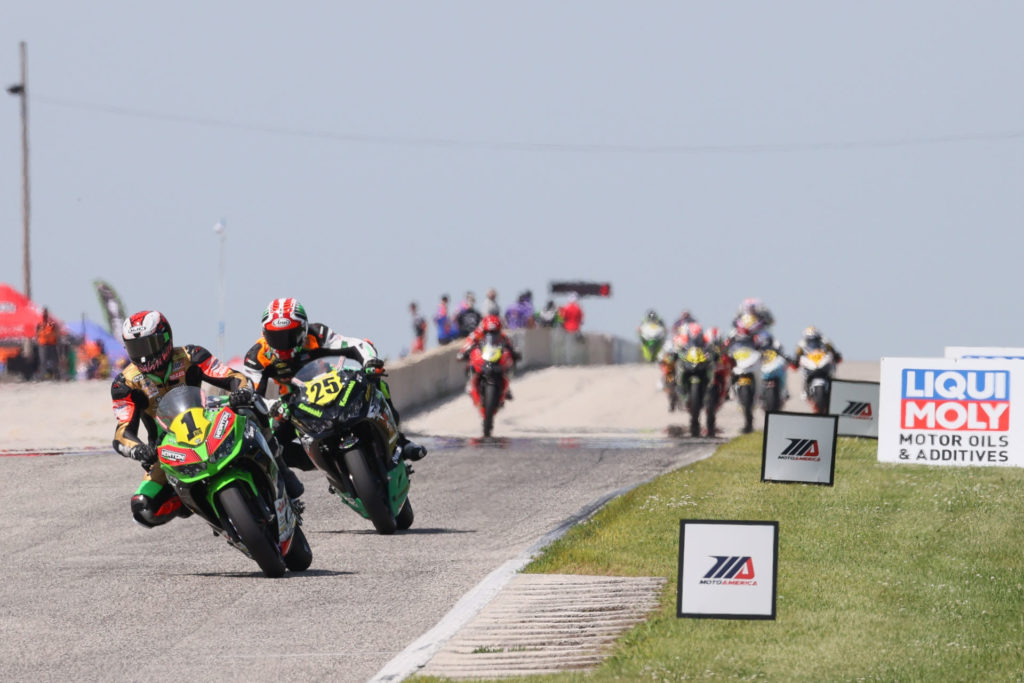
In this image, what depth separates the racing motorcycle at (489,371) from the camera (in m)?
26.9

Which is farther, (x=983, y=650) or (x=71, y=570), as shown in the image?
(x=71, y=570)

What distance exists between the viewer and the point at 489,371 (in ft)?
88.2

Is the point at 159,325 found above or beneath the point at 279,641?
above

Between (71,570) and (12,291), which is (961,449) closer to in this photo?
(71,570)

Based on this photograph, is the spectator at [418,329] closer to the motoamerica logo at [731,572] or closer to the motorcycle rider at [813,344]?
the motorcycle rider at [813,344]

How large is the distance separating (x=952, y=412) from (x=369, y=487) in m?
7.55

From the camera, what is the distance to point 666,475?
60.6 feet

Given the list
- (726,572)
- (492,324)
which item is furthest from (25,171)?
(726,572)

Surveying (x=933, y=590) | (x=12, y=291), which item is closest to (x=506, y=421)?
(x=12, y=291)

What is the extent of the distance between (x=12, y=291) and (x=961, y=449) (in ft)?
93.0

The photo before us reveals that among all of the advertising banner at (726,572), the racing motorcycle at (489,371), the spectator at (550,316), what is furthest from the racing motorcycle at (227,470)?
the spectator at (550,316)

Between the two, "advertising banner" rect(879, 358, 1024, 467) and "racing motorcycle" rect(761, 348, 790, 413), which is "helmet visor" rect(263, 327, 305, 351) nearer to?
"advertising banner" rect(879, 358, 1024, 467)

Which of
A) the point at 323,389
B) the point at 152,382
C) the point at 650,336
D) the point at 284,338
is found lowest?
the point at 650,336

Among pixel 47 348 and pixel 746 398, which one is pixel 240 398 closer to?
pixel 746 398
